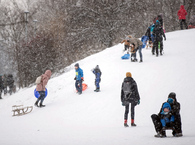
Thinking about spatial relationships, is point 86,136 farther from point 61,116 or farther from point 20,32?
point 20,32

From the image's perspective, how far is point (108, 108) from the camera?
9.07 meters

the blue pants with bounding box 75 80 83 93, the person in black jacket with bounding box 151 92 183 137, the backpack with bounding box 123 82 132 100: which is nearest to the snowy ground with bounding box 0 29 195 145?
the person in black jacket with bounding box 151 92 183 137

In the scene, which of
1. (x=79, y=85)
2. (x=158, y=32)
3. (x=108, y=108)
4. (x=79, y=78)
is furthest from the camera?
(x=158, y=32)

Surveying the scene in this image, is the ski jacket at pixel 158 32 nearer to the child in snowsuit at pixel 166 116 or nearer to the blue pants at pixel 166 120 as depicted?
the child in snowsuit at pixel 166 116

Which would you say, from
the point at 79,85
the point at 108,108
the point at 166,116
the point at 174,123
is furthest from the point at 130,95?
the point at 79,85

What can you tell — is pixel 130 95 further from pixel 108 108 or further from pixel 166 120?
pixel 108 108

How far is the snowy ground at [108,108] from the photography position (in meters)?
5.54

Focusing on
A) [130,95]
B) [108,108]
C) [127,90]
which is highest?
[127,90]

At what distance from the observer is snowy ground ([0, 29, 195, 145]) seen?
218 inches

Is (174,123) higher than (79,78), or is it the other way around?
(79,78)

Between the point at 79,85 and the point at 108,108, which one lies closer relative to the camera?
the point at 108,108

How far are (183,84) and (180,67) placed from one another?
80.7 inches

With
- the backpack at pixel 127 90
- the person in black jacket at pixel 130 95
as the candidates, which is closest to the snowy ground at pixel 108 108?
the person in black jacket at pixel 130 95

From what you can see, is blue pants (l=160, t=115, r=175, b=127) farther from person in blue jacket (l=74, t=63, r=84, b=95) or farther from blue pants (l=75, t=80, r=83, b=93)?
blue pants (l=75, t=80, r=83, b=93)
